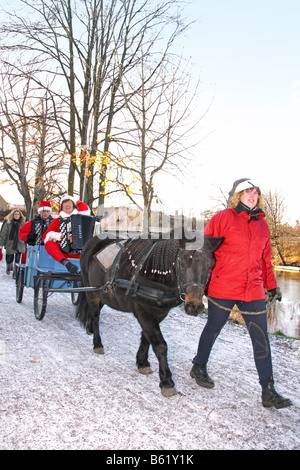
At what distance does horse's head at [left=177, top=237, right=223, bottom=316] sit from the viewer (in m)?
3.14

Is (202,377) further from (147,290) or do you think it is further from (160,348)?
(147,290)

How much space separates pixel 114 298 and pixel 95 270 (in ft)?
2.28

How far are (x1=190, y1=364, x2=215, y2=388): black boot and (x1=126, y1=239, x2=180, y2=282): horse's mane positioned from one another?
1009 millimetres

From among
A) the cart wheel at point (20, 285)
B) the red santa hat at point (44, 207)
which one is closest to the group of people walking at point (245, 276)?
the cart wheel at point (20, 285)

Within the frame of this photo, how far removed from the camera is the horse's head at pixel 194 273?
3.14 metres

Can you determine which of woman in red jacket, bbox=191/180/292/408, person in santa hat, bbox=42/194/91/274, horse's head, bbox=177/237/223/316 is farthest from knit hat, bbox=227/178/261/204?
person in santa hat, bbox=42/194/91/274

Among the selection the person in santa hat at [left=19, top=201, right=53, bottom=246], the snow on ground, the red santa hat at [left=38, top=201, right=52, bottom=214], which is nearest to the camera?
the snow on ground

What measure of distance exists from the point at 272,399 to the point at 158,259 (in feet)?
5.26

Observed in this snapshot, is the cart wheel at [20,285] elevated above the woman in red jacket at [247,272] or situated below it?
below

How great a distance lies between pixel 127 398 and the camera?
3447 mm

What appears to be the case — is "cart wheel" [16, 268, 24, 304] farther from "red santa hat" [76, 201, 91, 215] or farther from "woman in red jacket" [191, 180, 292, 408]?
"woman in red jacket" [191, 180, 292, 408]

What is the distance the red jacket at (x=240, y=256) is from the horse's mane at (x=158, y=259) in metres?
0.42

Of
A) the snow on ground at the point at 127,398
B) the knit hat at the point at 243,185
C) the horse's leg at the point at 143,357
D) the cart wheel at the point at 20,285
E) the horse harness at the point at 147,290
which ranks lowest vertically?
the snow on ground at the point at 127,398

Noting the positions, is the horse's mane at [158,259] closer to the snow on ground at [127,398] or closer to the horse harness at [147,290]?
the horse harness at [147,290]
